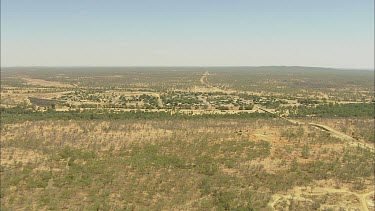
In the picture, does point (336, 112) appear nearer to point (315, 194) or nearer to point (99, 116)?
point (315, 194)

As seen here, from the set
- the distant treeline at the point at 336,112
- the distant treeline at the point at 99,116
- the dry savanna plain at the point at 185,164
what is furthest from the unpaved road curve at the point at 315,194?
the distant treeline at the point at 336,112

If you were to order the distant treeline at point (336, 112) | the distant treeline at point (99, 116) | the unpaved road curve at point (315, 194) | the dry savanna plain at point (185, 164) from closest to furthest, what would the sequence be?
the unpaved road curve at point (315, 194)
the dry savanna plain at point (185, 164)
the distant treeline at point (99, 116)
the distant treeline at point (336, 112)

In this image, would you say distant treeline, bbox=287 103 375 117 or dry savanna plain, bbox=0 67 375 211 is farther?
distant treeline, bbox=287 103 375 117

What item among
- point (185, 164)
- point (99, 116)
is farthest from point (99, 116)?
point (185, 164)

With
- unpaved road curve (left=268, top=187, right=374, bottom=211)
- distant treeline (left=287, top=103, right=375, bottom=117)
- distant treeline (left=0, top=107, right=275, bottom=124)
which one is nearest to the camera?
unpaved road curve (left=268, top=187, right=374, bottom=211)

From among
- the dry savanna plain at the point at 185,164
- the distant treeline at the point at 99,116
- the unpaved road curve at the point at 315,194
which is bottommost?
the unpaved road curve at the point at 315,194

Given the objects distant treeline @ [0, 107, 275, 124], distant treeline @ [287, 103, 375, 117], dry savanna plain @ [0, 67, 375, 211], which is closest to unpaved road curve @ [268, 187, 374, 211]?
dry savanna plain @ [0, 67, 375, 211]

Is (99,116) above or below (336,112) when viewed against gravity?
above

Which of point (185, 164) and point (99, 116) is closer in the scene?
point (185, 164)

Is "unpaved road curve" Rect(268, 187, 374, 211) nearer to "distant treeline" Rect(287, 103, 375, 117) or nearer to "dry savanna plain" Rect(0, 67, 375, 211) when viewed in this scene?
"dry savanna plain" Rect(0, 67, 375, 211)

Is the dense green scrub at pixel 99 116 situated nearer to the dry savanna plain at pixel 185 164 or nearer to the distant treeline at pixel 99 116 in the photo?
the distant treeline at pixel 99 116

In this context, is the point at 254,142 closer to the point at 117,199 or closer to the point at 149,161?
the point at 149,161
